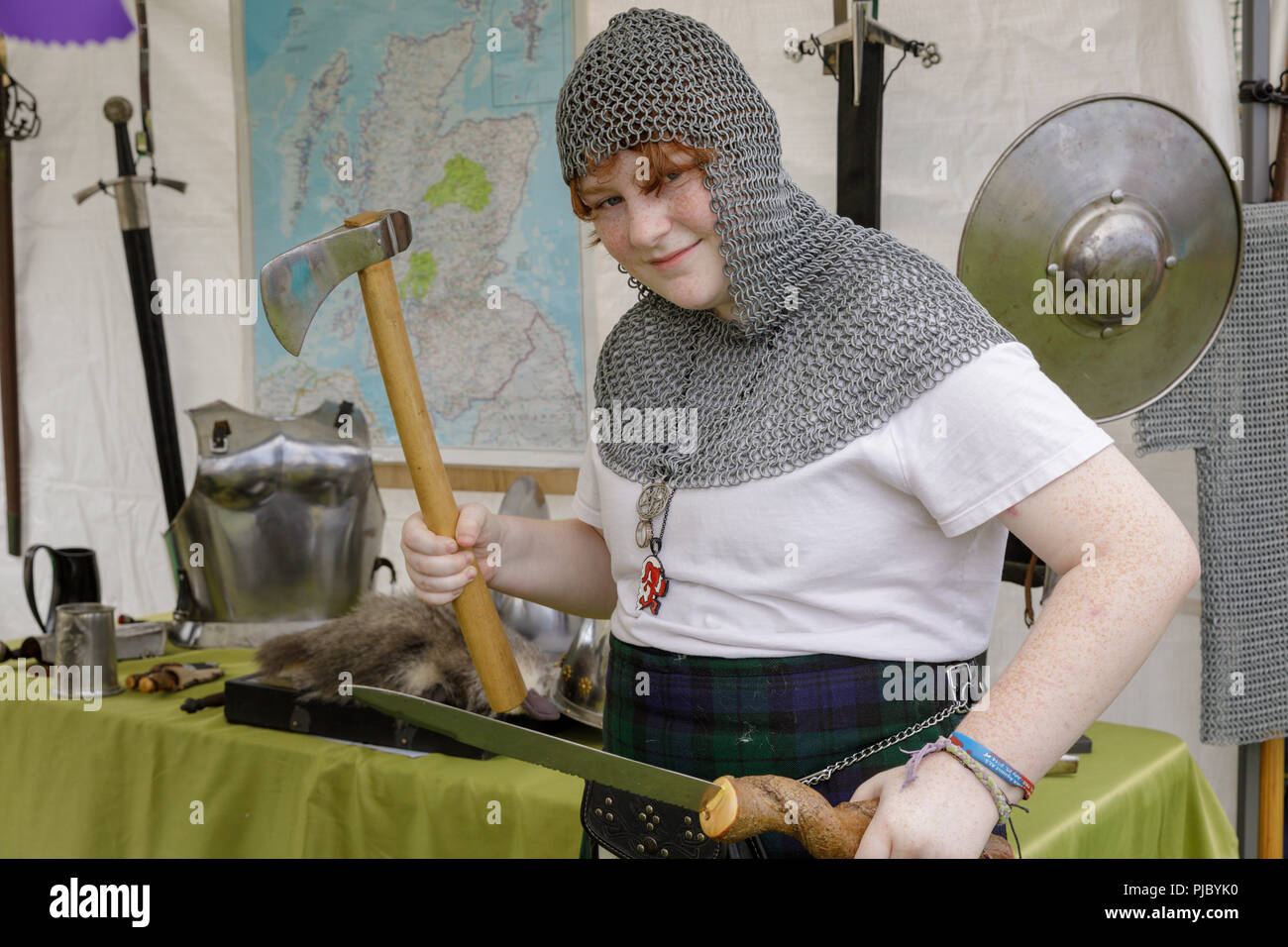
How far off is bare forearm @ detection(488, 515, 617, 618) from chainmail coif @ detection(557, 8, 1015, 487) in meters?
0.25

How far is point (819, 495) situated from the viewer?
114cm

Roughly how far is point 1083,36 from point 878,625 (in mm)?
1785

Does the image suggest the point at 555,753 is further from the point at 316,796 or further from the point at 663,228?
the point at 316,796

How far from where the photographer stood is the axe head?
129 cm

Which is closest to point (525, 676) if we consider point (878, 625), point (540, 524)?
point (540, 524)

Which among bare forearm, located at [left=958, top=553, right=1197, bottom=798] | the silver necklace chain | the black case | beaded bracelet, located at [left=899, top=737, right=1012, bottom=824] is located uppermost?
bare forearm, located at [left=958, top=553, right=1197, bottom=798]

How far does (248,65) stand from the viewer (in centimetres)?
368

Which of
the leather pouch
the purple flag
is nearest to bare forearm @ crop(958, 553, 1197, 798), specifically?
the leather pouch

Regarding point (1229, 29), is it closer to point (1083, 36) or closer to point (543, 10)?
point (1083, 36)

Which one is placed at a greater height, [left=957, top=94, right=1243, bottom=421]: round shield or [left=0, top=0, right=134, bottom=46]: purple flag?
[left=0, top=0, right=134, bottom=46]: purple flag

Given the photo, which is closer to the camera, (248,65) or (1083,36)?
(1083,36)

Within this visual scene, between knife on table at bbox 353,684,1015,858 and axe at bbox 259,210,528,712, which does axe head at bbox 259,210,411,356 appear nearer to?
axe at bbox 259,210,528,712

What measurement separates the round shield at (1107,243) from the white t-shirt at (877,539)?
0.89 metres

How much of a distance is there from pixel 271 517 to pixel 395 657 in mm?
889
